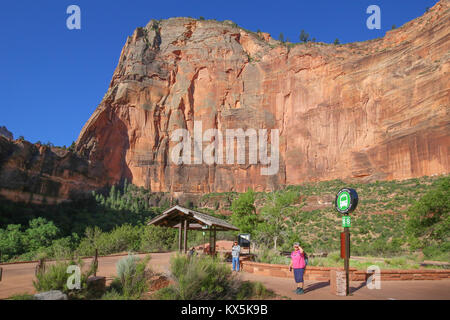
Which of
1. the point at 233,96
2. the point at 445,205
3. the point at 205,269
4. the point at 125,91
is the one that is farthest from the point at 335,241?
the point at 125,91

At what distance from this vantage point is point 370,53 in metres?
64.6

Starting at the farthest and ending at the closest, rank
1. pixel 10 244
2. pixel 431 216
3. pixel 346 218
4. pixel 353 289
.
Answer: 1. pixel 10 244
2. pixel 431 216
3. pixel 353 289
4. pixel 346 218

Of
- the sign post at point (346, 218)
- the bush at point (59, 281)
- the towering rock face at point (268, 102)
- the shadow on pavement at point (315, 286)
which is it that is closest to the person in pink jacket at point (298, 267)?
the shadow on pavement at point (315, 286)

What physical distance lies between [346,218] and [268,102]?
68.6 m

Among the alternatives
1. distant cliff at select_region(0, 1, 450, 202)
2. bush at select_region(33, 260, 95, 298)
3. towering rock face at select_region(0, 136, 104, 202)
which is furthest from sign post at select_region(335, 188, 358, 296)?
towering rock face at select_region(0, 136, 104, 202)

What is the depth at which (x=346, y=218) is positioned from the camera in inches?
348

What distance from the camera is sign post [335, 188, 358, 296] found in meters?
8.83

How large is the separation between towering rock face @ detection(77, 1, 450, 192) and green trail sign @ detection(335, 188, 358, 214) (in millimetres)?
48231

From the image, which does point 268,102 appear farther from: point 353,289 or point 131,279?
point 131,279

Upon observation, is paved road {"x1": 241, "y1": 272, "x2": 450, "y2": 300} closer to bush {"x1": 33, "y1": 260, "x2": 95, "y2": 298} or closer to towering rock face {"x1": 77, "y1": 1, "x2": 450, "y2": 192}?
bush {"x1": 33, "y1": 260, "x2": 95, "y2": 298}

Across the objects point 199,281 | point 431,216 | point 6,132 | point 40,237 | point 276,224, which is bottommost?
point 40,237

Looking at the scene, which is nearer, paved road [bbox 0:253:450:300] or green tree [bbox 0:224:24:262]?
paved road [bbox 0:253:450:300]

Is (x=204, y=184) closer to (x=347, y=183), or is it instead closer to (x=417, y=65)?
(x=347, y=183)

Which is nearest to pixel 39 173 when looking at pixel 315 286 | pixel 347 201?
pixel 315 286
